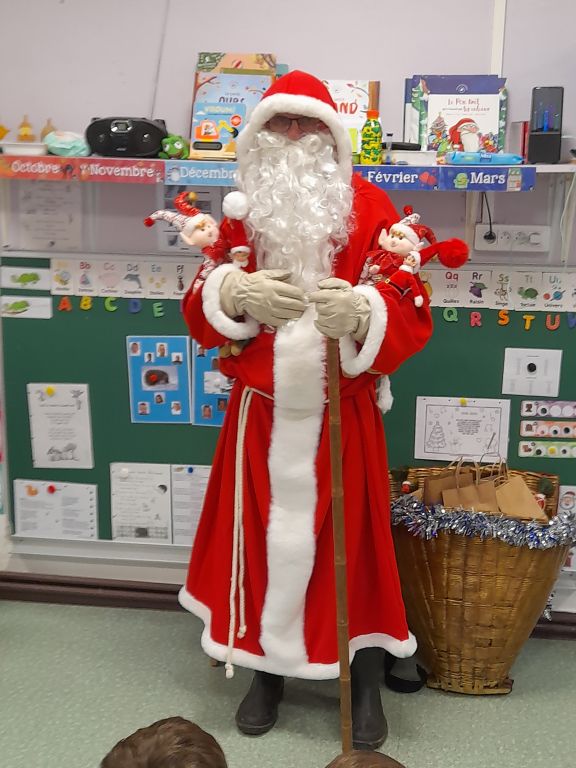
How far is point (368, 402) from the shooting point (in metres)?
2.08

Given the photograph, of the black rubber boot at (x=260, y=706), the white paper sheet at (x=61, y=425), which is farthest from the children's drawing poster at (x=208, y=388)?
the black rubber boot at (x=260, y=706)

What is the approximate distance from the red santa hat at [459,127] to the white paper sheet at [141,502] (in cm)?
133

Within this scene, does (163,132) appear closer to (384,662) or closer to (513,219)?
(513,219)

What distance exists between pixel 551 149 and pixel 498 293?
0.43 metres

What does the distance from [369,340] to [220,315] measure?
343mm

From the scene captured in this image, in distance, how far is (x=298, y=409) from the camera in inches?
77.7

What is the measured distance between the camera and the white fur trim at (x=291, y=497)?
A: 1.93m

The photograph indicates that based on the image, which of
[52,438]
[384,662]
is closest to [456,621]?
[384,662]

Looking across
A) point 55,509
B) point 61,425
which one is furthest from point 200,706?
point 61,425

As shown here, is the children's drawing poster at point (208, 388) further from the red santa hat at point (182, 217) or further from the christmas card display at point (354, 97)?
the christmas card display at point (354, 97)

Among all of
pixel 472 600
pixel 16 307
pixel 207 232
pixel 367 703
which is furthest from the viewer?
pixel 16 307

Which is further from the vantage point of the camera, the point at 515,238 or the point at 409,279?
→ the point at 515,238

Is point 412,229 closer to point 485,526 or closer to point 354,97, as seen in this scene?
point 354,97

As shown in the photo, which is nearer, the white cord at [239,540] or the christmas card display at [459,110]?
the white cord at [239,540]
